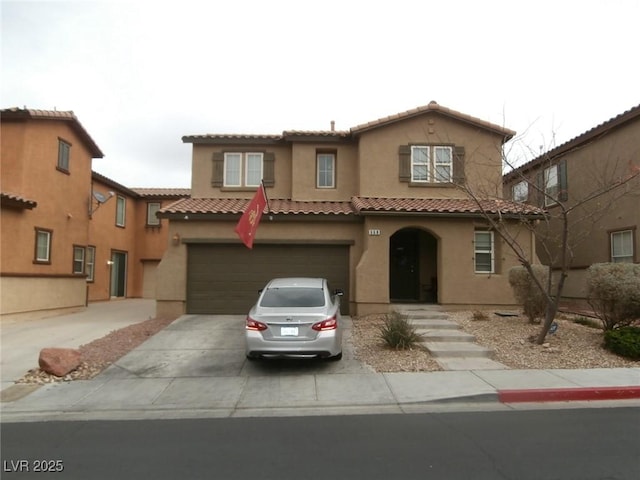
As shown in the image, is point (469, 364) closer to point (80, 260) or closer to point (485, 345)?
point (485, 345)


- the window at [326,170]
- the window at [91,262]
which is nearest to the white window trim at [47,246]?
the window at [91,262]

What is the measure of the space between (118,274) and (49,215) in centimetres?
792

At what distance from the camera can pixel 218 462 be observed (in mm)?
4754

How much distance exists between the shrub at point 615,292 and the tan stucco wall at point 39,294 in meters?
15.5

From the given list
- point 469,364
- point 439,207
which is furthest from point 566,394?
point 439,207

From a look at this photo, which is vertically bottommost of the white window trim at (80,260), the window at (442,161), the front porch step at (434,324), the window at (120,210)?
the front porch step at (434,324)

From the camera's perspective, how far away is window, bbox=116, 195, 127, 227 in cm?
2317

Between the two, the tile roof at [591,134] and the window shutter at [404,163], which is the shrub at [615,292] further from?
the window shutter at [404,163]

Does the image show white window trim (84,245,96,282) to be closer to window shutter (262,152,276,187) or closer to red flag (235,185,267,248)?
window shutter (262,152,276,187)

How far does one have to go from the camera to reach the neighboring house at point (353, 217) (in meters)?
13.5

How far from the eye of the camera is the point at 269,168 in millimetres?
16047

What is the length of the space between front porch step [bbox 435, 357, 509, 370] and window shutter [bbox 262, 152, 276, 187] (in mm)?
9067

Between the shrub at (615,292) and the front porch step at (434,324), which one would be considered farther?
the front porch step at (434,324)

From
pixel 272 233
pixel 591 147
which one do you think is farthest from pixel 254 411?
pixel 591 147
